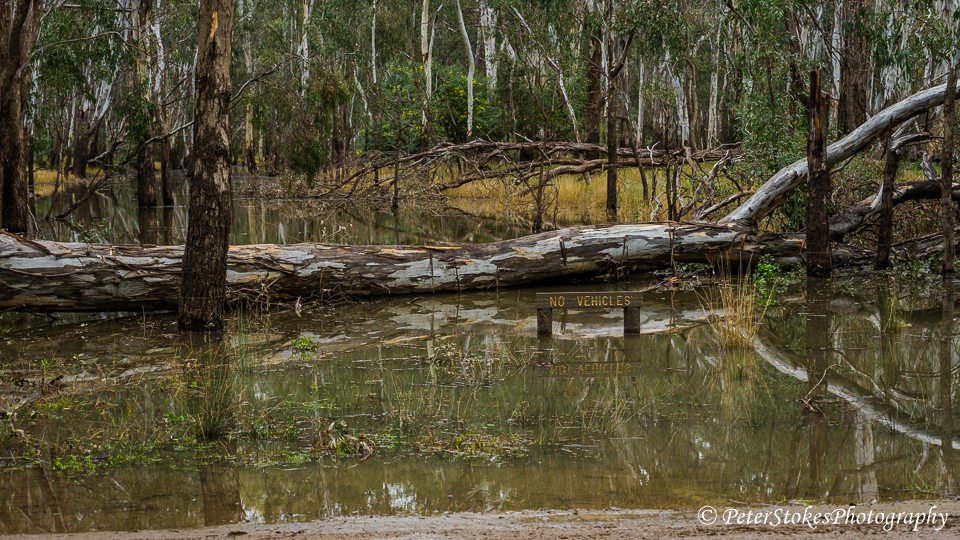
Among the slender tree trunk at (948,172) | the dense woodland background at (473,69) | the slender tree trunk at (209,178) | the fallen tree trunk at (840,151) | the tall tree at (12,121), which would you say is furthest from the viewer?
the dense woodland background at (473,69)

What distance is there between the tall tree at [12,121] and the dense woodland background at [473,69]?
1.4 inches

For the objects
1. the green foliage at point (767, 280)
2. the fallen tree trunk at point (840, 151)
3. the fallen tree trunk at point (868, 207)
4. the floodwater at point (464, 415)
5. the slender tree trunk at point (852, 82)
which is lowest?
the floodwater at point (464, 415)

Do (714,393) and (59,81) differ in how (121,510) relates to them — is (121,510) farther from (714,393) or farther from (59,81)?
(59,81)

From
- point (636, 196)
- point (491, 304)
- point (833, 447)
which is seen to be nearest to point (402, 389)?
point (833, 447)

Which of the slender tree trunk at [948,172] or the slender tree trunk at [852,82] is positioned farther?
the slender tree trunk at [852,82]

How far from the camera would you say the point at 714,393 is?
524 centimetres

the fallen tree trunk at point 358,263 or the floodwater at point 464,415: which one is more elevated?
the fallen tree trunk at point 358,263

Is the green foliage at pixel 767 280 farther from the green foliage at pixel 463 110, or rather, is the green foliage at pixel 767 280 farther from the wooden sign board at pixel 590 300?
the green foliage at pixel 463 110

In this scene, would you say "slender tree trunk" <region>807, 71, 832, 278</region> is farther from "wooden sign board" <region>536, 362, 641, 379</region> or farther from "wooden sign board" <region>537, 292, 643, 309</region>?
"wooden sign board" <region>536, 362, 641, 379</region>

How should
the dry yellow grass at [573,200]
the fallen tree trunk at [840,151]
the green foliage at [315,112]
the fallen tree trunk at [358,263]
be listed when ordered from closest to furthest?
the fallen tree trunk at [358,263]
the fallen tree trunk at [840,151]
the green foliage at [315,112]
the dry yellow grass at [573,200]

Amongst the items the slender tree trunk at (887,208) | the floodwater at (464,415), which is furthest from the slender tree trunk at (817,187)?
the floodwater at (464,415)

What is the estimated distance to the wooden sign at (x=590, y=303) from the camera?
6.84 m

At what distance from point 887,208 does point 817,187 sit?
973mm

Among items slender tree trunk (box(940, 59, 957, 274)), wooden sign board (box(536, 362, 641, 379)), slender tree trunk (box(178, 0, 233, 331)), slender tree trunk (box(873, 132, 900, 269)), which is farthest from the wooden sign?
slender tree trunk (box(873, 132, 900, 269))
